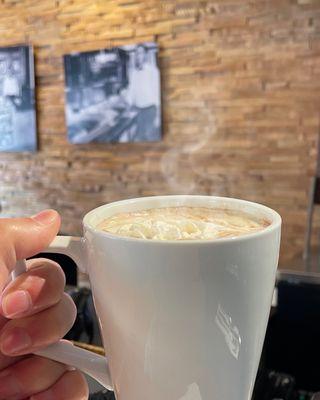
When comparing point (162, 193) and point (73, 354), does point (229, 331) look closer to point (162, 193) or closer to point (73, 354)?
point (73, 354)

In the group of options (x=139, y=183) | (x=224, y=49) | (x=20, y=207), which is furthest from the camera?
(x=20, y=207)

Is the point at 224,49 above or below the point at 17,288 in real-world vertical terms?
above

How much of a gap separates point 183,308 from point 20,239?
16cm

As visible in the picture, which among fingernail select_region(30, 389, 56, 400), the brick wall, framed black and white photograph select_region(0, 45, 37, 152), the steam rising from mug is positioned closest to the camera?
fingernail select_region(30, 389, 56, 400)

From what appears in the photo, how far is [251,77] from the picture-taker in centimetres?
242

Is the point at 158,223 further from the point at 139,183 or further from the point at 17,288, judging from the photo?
the point at 139,183

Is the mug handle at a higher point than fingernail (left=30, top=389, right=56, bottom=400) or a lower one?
higher

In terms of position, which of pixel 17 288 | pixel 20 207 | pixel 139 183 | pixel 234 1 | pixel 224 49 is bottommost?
pixel 20 207

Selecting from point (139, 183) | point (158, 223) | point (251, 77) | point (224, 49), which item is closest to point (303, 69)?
point (251, 77)

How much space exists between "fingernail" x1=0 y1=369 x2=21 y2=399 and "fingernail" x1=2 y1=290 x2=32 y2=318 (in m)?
0.12

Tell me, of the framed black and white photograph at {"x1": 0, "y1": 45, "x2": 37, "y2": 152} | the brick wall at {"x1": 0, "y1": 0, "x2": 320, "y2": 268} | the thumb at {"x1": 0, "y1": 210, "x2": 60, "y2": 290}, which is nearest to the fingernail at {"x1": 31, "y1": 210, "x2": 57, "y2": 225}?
the thumb at {"x1": 0, "y1": 210, "x2": 60, "y2": 290}

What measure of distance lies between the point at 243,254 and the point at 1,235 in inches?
7.9

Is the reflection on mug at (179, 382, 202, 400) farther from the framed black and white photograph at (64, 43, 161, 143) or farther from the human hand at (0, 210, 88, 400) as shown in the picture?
the framed black and white photograph at (64, 43, 161, 143)

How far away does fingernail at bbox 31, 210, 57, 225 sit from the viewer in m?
0.38
